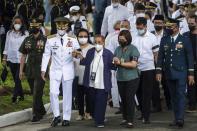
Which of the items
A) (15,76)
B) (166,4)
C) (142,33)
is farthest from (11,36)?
(166,4)

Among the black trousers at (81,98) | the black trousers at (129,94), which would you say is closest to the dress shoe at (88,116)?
the black trousers at (81,98)

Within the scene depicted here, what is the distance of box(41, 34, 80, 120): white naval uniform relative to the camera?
12.3 m

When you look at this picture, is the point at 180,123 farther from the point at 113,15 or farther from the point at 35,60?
the point at 113,15

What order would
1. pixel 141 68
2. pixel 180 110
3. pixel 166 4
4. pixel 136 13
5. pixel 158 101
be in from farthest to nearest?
1. pixel 166 4
2. pixel 136 13
3. pixel 158 101
4. pixel 141 68
5. pixel 180 110

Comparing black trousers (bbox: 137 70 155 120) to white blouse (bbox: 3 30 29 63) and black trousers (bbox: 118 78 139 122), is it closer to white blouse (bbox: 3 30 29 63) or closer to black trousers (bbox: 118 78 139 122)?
black trousers (bbox: 118 78 139 122)

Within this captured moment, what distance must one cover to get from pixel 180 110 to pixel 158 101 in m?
2.08

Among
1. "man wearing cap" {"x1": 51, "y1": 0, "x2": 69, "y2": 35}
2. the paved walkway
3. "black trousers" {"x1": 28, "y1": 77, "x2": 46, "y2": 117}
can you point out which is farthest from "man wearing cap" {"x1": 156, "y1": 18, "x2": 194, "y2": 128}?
"man wearing cap" {"x1": 51, "y1": 0, "x2": 69, "y2": 35}

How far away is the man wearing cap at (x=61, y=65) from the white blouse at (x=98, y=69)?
0.46 m

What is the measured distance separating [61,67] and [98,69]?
2.43 ft

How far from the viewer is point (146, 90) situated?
1265cm

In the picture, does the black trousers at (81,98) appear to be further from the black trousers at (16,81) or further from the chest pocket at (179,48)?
the chest pocket at (179,48)

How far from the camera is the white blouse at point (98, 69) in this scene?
478 inches

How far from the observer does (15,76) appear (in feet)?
47.9

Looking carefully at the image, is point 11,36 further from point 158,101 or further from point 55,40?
point 158,101
